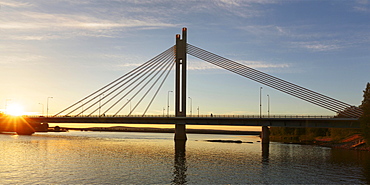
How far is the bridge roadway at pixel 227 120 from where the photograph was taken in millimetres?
89250

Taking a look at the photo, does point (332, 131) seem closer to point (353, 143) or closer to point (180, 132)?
point (353, 143)

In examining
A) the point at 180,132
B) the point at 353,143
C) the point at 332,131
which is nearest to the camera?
the point at 353,143

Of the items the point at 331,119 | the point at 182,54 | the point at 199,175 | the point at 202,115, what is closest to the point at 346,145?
the point at 331,119

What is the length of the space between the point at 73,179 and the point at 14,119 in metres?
154

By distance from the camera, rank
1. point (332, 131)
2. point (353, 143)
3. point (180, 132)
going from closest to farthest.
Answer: point (353, 143) → point (180, 132) → point (332, 131)

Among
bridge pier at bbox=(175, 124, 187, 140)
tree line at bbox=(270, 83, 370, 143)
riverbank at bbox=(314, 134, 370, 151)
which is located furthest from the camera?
bridge pier at bbox=(175, 124, 187, 140)

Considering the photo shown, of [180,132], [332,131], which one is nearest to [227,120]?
[180,132]

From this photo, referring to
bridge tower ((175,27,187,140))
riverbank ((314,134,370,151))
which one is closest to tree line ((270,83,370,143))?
riverbank ((314,134,370,151))

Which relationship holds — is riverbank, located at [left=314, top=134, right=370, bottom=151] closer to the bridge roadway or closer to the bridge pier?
the bridge roadway

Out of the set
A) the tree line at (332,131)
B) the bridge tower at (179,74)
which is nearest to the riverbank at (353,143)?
the tree line at (332,131)

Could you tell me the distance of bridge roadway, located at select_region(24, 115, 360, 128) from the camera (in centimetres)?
8925

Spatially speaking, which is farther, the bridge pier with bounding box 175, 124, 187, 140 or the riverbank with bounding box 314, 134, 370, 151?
the bridge pier with bounding box 175, 124, 187, 140

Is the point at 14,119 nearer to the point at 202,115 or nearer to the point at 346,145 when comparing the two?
the point at 202,115

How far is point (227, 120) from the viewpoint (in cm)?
10775
